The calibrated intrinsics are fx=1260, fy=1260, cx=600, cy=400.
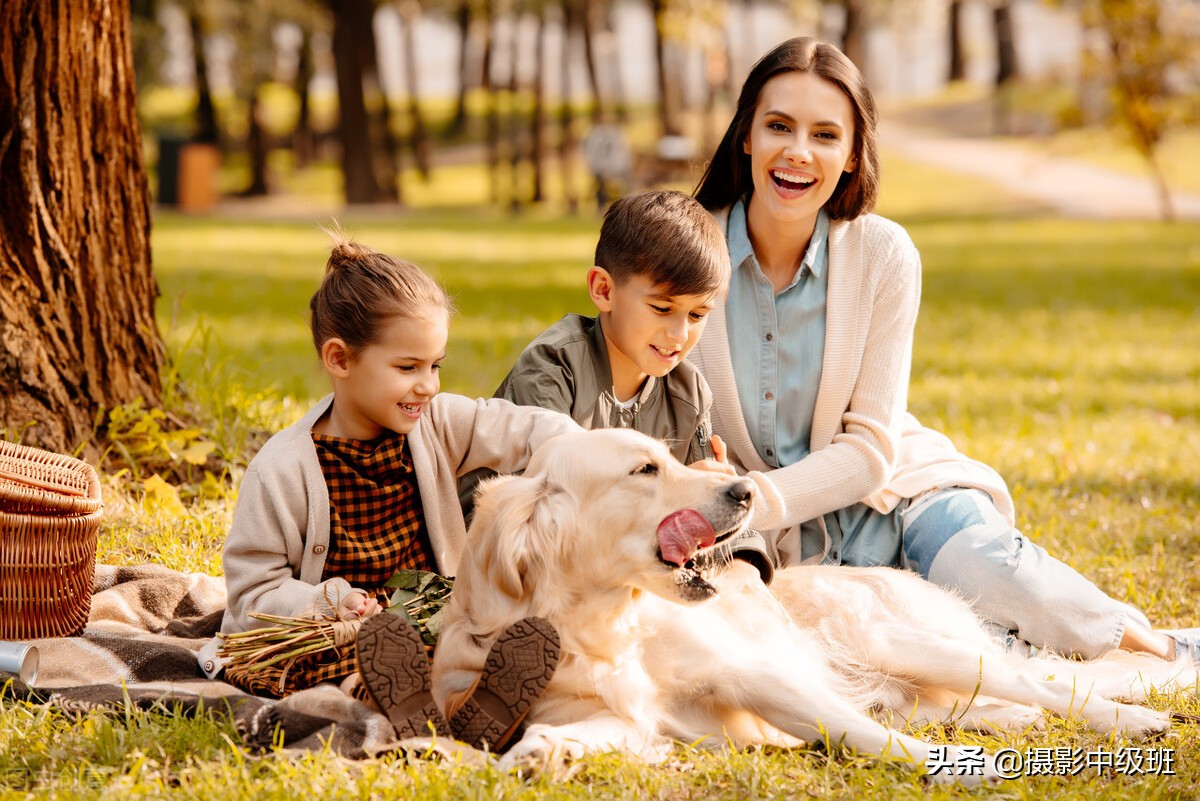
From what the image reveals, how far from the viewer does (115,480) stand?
5289 millimetres

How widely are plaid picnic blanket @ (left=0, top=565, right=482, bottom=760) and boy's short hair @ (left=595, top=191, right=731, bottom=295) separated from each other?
159cm

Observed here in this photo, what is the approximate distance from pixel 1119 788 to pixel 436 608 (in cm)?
191

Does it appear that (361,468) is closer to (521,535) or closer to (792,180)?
(521,535)

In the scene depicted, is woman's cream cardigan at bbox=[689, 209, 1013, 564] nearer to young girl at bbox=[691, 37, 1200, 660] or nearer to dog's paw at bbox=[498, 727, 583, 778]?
young girl at bbox=[691, 37, 1200, 660]

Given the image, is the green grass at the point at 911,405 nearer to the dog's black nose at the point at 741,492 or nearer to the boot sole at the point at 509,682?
the boot sole at the point at 509,682

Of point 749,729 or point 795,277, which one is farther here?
point 795,277

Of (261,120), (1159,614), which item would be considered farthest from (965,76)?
(1159,614)

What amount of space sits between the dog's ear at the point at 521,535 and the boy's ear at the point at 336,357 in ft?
2.69

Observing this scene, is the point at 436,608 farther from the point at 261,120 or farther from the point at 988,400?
the point at 261,120

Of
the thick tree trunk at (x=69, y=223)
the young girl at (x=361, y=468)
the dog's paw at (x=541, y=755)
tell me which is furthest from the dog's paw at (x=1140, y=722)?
the thick tree trunk at (x=69, y=223)

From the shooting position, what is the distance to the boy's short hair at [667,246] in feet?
13.0

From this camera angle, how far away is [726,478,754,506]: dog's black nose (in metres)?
3.26

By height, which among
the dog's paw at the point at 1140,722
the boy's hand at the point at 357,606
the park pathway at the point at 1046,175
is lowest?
the park pathway at the point at 1046,175

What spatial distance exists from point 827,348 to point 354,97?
1021 inches
